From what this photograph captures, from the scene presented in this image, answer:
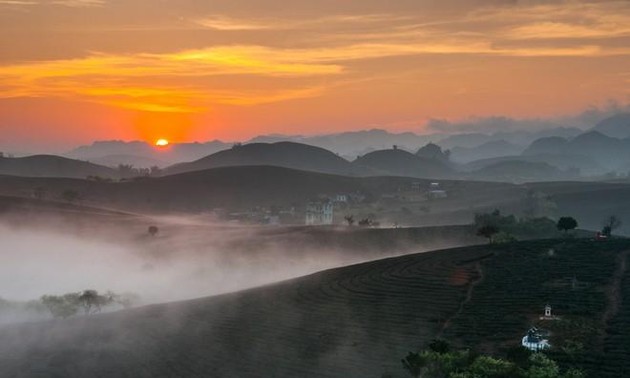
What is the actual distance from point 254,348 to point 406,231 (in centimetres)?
10895

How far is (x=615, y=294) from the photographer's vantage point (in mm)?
71500

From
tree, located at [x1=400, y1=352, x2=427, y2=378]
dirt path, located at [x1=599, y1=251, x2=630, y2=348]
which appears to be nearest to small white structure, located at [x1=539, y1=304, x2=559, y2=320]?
dirt path, located at [x1=599, y1=251, x2=630, y2=348]

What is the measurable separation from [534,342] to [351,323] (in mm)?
21416

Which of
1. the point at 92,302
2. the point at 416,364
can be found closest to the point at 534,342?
the point at 416,364

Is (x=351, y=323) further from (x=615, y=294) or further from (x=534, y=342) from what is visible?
(x=615, y=294)

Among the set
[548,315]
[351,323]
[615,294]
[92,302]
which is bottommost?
[92,302]

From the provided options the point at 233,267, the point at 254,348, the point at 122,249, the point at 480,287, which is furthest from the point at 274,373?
the point at 122,249

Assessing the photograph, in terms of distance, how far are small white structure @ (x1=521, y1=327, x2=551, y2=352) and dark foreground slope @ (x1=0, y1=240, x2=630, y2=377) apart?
181 centimetres

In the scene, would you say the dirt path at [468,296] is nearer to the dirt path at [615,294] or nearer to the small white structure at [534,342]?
the small white structure at [534,342]

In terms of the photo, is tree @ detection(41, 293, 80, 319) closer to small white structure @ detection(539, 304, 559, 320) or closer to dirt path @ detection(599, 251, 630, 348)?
small white structure @ detection(539, 304, 559, 320)

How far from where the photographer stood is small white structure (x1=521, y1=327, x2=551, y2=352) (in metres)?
56.6

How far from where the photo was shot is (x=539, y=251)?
96312mm

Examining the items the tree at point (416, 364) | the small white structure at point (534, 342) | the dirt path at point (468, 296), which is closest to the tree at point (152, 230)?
the dirt path at point (468, 296)

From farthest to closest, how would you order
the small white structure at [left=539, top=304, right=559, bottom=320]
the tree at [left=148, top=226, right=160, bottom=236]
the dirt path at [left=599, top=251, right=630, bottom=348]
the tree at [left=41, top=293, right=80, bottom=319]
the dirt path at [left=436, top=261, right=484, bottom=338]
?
the tree at [left=148, top=226, right=160, bottom=236] < the tree at [left=41, top=293, right=80, bottom=319] < the dirt path at [left=436, top=261, right=484, bottom=338] < the small white structure at [left=539, top=304, right=559, bottom=320] < the dirt path at [left=599, top=251, right=630, bottom=348]
